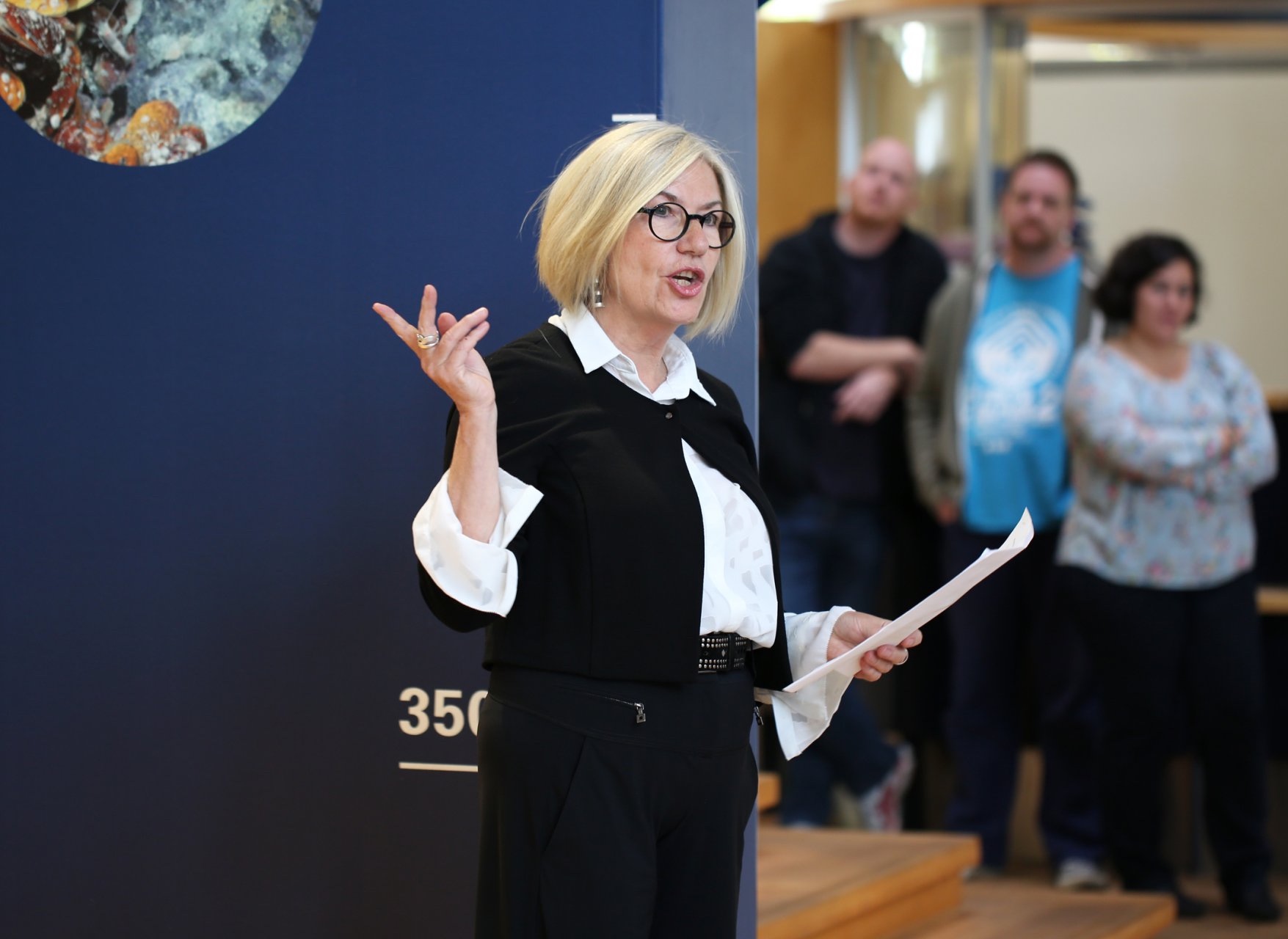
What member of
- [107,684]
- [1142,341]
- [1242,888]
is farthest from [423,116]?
[1242,888]

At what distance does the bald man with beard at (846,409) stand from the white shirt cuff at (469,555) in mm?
2388

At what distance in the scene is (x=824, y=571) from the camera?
440 cm

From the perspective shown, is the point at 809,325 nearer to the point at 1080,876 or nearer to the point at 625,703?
the point at 1080,876

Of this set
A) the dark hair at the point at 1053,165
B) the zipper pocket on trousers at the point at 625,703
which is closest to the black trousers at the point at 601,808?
the zipper pocket on trousers at the point at 625,703

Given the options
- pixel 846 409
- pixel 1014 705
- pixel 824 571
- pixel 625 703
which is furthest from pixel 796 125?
pixel 625 703

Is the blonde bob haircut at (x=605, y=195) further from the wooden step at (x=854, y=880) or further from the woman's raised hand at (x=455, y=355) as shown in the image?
the wooden step at (x=854, y=880)

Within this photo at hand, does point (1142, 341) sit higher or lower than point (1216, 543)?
higher

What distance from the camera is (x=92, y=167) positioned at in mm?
2719

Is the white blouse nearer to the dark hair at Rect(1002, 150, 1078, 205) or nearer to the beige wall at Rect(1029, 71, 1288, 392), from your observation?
the dark hair at Rect(1002, 150, 1078, 205)

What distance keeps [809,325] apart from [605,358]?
2483 millimetres

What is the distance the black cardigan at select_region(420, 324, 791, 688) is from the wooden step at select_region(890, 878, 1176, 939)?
1902 mm

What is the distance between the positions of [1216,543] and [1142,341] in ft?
1.71

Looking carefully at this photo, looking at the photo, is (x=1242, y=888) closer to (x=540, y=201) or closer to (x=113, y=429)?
(x=540, y=201)

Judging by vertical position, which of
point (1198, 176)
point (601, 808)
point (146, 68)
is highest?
point (1198, 176)
